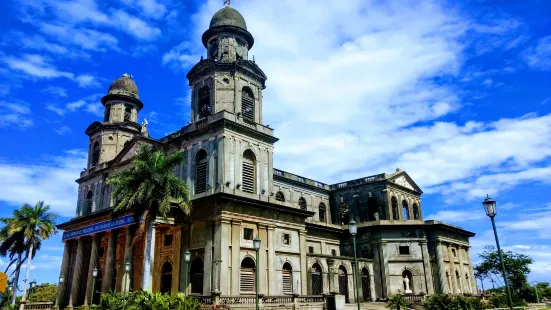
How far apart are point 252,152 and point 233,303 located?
38.5 ft

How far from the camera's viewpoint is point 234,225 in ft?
95.2

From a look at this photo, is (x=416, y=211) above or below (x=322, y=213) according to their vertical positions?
above

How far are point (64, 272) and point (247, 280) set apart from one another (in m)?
18.7

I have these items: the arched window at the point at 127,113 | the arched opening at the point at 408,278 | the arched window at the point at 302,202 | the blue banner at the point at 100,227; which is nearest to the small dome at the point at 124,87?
the arched window at the point at 127,113

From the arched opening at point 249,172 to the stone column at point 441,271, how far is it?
824 inches

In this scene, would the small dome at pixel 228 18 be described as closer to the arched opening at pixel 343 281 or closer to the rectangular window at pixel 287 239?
the rectangular window at pixel 287 239

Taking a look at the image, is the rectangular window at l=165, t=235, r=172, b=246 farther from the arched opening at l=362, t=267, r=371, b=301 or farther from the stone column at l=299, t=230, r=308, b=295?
the arched opening at l=362, t=267, r=371, b=301

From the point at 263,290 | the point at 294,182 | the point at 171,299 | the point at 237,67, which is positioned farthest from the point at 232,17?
the point at 171,299

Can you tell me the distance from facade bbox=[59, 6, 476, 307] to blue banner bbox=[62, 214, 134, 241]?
0.14m

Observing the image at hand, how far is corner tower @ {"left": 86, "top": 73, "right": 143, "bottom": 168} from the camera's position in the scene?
42.8 metres

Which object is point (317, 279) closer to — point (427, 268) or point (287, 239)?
point (287, 239)

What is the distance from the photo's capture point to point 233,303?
987 inches

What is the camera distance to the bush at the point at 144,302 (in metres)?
20.4

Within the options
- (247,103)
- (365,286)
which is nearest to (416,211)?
(365,286)
